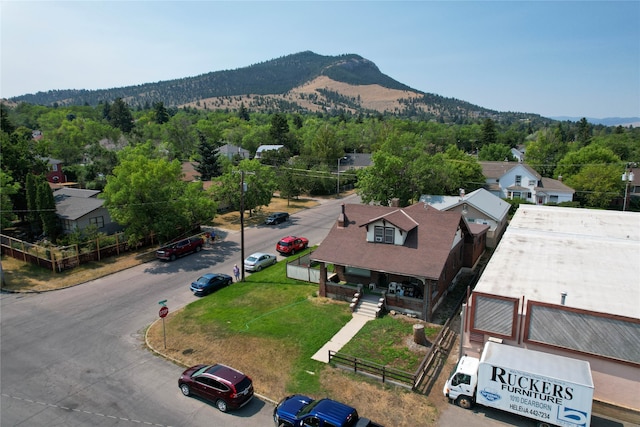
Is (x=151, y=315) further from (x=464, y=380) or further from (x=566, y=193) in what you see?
(x=566, y=193)

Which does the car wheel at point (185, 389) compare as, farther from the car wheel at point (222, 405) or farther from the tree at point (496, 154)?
the tree at point (496, 154)

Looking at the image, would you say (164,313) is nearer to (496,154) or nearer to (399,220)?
(399,220)

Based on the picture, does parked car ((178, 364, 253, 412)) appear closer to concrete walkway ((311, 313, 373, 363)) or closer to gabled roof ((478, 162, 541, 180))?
concrete walkway ((311, 313, 373, 363))

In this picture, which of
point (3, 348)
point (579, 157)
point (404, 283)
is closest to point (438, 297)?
point (404, 283)

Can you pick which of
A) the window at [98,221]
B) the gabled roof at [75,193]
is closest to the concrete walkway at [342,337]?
the window at [98,221]

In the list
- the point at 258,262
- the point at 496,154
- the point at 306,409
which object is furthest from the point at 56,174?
the point at 496,154

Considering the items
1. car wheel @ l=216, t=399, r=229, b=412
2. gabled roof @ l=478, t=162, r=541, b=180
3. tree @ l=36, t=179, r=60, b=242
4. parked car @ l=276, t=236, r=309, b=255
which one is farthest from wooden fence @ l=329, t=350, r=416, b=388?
gabled roof @ l=478, t=162, r=541, b=180
